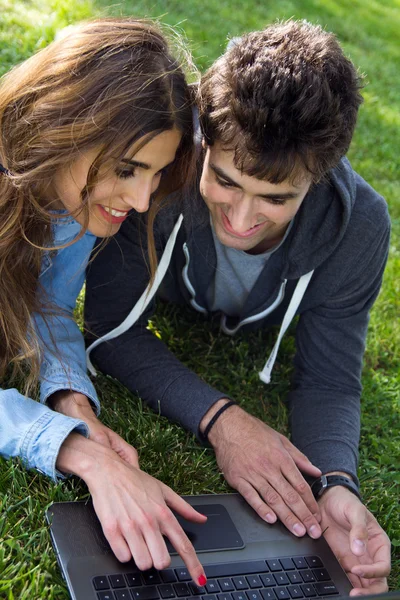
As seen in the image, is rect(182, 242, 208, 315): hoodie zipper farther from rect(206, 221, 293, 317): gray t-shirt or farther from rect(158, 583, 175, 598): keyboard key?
rect(158, 583, 175, 598): keyboard key

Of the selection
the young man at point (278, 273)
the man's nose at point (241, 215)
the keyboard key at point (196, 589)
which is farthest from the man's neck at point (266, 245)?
the keyboard key at point (196, 589)

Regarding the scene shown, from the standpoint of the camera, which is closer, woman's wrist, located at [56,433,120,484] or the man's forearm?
woman's wrist, located at [56,433,120,484]

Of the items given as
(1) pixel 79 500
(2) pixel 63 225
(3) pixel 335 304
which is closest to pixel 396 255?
(3) pixel 335 304

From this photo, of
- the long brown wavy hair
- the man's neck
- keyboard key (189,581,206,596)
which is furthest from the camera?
the man's neck

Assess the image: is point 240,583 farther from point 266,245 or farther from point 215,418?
point 266,245

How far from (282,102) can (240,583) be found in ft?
4.15

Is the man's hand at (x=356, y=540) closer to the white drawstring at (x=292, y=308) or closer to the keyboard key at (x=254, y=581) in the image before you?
the keyboard key at (x=254, y=581)

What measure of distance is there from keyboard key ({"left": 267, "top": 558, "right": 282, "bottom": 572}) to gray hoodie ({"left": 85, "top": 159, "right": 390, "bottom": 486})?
0.56 meters

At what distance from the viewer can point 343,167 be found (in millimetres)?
2734

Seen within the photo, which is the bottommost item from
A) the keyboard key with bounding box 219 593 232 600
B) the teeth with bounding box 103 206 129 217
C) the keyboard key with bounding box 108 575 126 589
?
the keyboard key with bounding box 219 593 232 600

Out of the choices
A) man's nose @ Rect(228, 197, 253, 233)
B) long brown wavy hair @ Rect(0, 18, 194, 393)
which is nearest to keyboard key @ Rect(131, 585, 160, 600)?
long brown wavy hair @ Rect(0, 18, 194, 393)

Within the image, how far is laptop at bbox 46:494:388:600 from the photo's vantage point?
1729 millimetres

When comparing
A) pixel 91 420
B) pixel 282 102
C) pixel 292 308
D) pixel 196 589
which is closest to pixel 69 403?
pixel 91 420

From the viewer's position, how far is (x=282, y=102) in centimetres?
216
